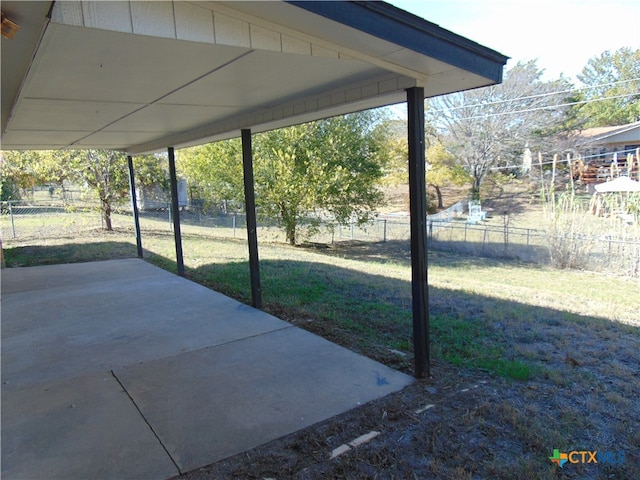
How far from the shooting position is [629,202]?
8.73m

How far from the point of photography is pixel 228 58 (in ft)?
8.92

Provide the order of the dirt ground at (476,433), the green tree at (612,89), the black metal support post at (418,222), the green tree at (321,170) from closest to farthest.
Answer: the dirt ground at (476,433), the black metal support post at (418,222), the green tree at (321,170), the green tree at (612,89)

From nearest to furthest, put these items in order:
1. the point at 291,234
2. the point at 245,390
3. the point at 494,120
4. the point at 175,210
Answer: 1. the point at 245,390
2. the point at 175,210
3. the point at 291,234
4. the point at 494,120

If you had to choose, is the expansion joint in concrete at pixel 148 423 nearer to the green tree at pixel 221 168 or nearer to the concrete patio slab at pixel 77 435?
the concrete patio slab at pixel 77 435

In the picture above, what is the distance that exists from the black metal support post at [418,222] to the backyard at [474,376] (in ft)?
0.88

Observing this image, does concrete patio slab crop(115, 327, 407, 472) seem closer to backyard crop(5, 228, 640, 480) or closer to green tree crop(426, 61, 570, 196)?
backyard crop(5, 228, 640, 480)

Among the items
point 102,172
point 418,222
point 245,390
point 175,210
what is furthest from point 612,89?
point 245,390

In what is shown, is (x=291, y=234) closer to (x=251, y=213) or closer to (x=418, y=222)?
(x=251, y=213)

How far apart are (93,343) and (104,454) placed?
7.00ft

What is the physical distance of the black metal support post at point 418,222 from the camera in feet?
10.5

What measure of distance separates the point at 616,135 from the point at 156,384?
1155 inches

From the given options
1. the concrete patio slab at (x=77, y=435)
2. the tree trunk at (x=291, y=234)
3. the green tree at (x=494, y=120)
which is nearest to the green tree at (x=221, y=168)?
the tree trunk at (x=291, y=234)

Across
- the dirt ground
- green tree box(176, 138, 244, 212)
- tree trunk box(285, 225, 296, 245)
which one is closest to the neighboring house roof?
tree trunk box(285, 225, 296, 245)

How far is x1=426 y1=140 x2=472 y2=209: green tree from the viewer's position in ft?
70.7
